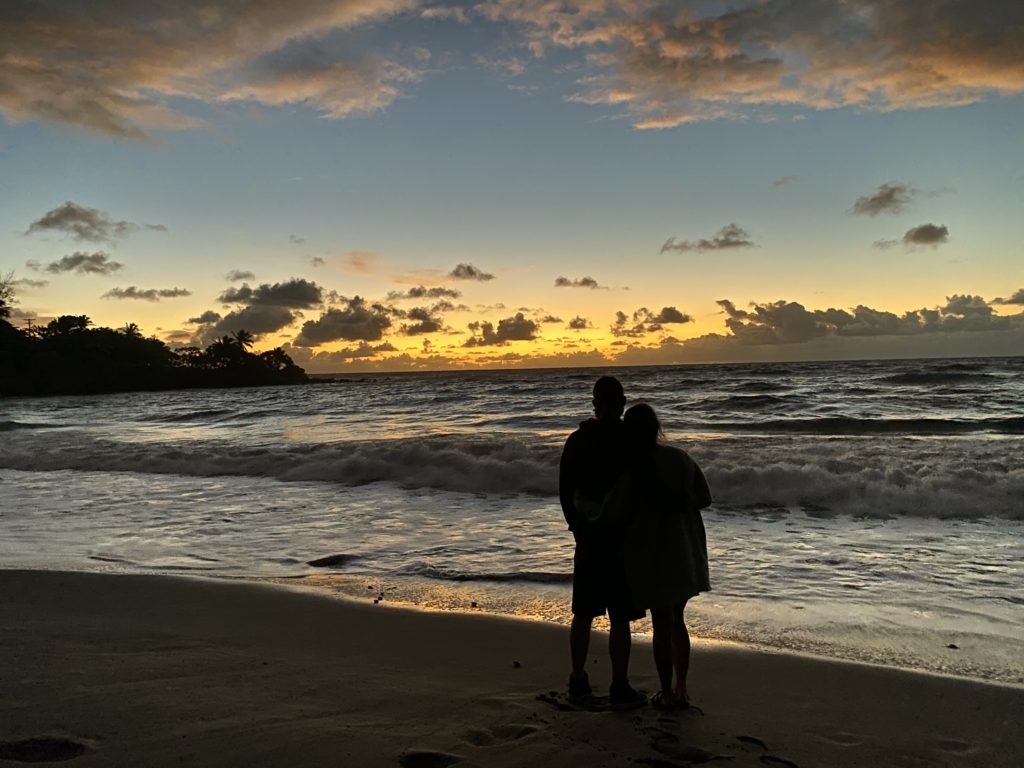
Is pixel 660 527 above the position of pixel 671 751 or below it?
above

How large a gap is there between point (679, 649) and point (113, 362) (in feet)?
273

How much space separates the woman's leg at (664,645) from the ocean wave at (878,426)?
19034 millimetres

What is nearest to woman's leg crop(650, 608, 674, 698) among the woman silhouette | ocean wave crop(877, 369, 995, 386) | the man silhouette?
the woman silhouette

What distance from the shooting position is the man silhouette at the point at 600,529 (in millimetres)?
4004

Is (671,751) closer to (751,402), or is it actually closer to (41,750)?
(41,750)

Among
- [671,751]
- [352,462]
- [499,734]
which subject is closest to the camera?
[671,751]

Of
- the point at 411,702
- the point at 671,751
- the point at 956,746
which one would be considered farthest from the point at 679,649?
the point at 411,702

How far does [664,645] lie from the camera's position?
4066mm

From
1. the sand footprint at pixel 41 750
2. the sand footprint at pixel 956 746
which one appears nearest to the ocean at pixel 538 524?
the sand footprint at pixel 956 746

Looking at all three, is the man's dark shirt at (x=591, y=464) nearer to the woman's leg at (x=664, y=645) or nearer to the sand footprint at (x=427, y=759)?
the woman's leg at (x=664, y=645)

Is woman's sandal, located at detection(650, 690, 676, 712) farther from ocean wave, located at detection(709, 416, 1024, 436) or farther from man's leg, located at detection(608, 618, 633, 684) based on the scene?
ocean wave, located at detection(709, 416, 1024, 436)

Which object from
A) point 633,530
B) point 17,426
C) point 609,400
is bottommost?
point 17,426

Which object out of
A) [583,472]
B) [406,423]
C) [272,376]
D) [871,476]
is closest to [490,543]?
[583,472]

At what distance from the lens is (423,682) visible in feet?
14.5
